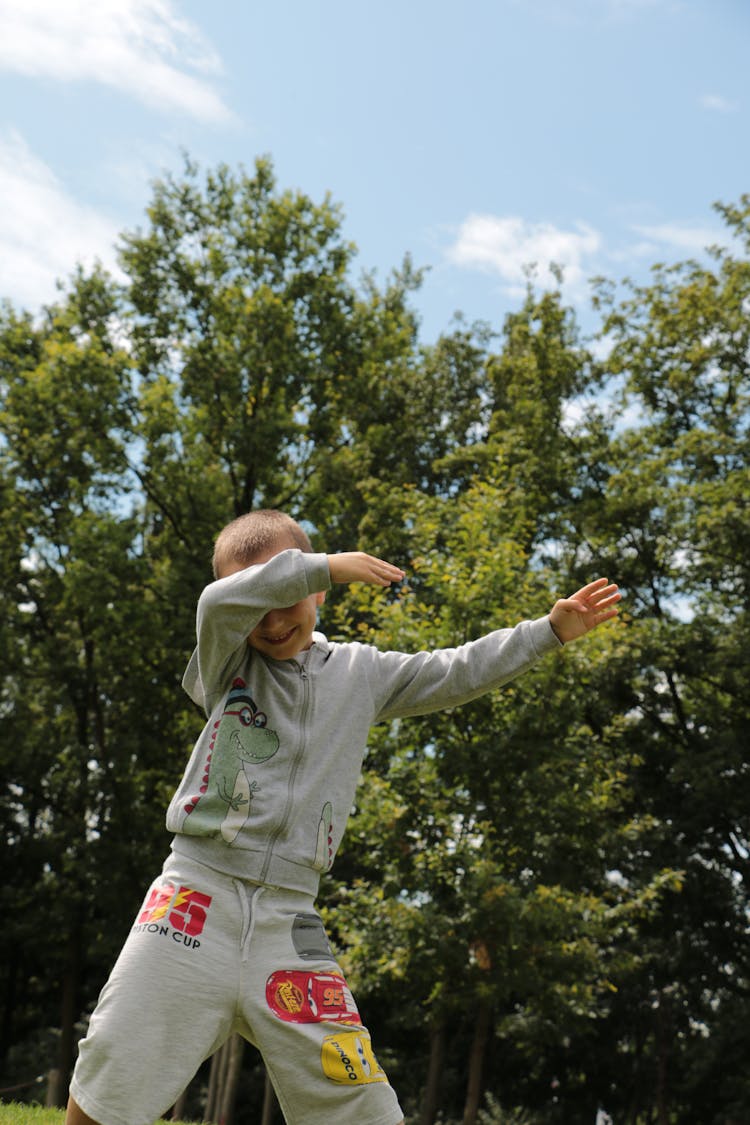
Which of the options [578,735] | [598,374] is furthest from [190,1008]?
[598,374]

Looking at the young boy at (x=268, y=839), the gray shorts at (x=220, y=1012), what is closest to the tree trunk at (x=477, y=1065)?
the young boy at (x=268, y=839)

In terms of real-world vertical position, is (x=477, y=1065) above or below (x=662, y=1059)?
above

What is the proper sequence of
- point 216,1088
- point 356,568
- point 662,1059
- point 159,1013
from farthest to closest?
point 662,1059 → point 216,1088 → point 356,568 → point 159,1013

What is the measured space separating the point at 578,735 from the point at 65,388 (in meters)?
11.8

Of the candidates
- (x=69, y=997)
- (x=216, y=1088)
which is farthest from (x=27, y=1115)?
(x=69, y=997)

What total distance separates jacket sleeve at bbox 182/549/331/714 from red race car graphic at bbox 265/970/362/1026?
31.0 inches

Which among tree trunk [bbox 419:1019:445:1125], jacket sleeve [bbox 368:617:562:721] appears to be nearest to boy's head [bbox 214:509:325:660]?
jacket sleeve [bbox 368:617:562:721]

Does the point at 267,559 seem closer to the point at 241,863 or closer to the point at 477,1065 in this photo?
the point at 241,863

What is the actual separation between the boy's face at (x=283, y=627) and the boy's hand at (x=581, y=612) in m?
0.67

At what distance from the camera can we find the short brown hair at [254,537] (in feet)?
9.43

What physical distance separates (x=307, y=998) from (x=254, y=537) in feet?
3.77

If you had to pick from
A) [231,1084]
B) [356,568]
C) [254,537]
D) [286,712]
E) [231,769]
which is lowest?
[231,1084]

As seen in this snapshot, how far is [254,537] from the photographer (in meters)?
2.88

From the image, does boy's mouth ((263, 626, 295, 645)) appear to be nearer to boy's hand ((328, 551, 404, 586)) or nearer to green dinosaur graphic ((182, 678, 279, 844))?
green dinosaur graphic ((182, 678, 279, 844))
